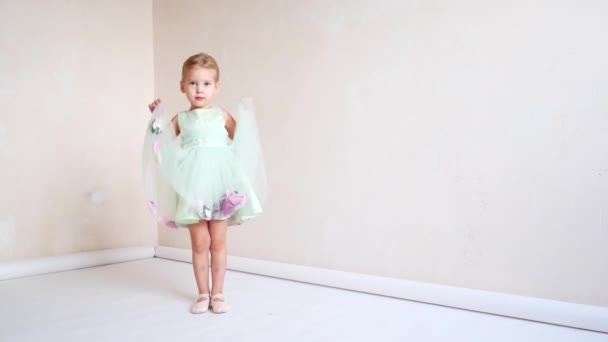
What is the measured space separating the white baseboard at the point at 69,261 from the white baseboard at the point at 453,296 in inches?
29.6

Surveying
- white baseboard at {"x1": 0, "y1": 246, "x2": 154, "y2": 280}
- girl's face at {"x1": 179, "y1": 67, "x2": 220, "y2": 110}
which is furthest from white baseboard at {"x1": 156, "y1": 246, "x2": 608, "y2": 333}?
girl's face at {"x1": 179, "y1": 67, "x2": 220, "y2": 110}

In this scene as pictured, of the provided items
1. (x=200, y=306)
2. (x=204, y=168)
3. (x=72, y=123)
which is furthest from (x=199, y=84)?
(x=72, y=123)

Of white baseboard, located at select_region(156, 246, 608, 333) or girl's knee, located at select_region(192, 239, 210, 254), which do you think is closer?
white baseboard, located at select_region(156, 246, 608, 333)

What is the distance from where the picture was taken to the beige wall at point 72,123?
2396mm

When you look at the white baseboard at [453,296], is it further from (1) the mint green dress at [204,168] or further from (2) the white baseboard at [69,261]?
(2) the white baseboard at [69,261]

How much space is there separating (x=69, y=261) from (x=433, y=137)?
1955mm

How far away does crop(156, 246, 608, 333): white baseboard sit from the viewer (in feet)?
5.25

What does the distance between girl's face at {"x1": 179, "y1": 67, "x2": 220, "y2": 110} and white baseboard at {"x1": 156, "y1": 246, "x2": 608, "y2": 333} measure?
0.94 meters

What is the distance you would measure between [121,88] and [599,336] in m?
2.70

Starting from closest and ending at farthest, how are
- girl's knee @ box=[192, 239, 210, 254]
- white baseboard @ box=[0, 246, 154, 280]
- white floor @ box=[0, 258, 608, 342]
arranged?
white floor @ box=[0, 258, 608, 342] < girl's knee @ box=[192, 239, 210, 254] < white baseboard @ box=[0, 246, 154, 280]

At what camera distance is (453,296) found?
1845 mm

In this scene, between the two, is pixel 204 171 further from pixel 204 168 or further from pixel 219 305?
pixel 219 305

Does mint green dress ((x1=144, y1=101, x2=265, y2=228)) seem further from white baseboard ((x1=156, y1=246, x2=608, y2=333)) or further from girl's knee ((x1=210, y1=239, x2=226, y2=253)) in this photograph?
white baseboard ((x1=156, y1=246, x2=608, y2=333))

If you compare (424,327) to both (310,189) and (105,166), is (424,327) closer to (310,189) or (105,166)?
(310,189)
